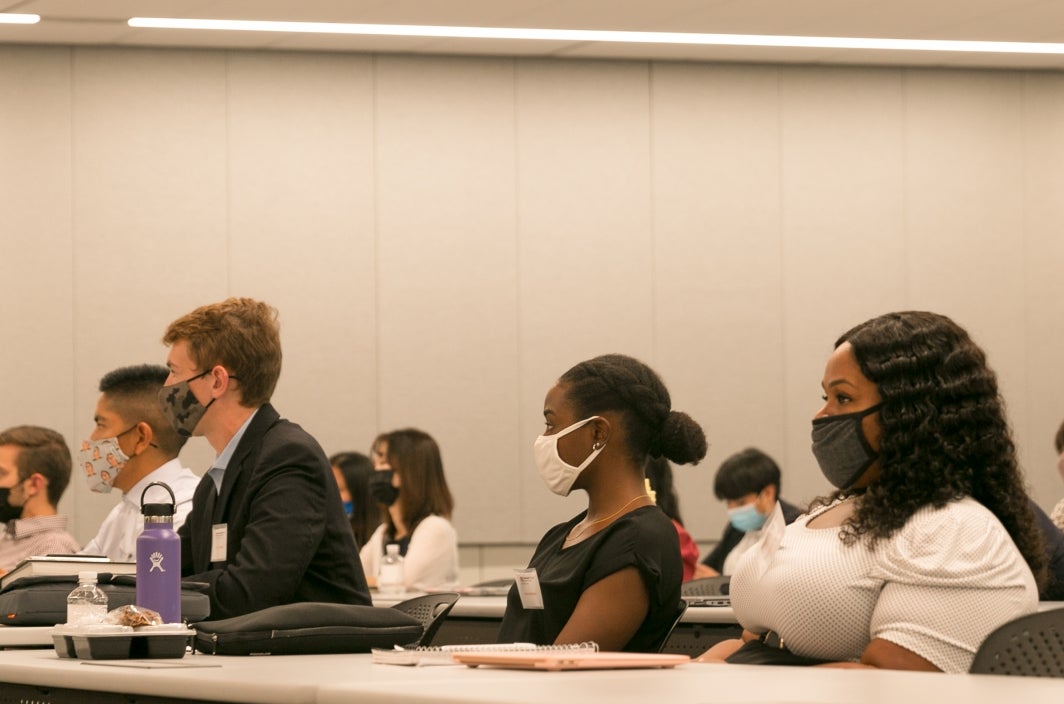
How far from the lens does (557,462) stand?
322cm

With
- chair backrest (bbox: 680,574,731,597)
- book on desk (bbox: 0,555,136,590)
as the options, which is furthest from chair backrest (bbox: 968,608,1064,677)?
chair backrest (bbox: 680,574,731,597)

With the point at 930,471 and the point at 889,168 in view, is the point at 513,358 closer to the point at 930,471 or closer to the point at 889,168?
the point at 889,168

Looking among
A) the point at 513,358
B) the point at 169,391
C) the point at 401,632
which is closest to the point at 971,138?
the point at 513,358

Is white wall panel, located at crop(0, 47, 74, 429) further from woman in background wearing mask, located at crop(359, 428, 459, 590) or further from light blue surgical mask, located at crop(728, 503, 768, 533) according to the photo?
light blue surgical mask, located at crop(728, 503, 768, 533)

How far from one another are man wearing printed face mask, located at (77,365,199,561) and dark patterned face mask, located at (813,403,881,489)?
233 cm

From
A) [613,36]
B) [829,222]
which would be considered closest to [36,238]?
[613,36]

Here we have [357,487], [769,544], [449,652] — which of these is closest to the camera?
[449,652]

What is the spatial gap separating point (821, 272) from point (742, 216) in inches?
23.6

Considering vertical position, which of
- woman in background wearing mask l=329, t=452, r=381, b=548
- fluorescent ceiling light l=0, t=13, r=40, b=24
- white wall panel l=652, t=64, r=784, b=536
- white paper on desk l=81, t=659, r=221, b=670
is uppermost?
fluorescent ceiling light l=0, t=13, r=40, b=24

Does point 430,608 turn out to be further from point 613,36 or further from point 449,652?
point 613,36

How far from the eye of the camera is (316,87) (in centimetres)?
871

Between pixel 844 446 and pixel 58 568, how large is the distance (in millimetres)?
1574

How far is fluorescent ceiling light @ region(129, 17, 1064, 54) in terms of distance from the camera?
26.7ft

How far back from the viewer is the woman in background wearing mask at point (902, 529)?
2383 millimetres
